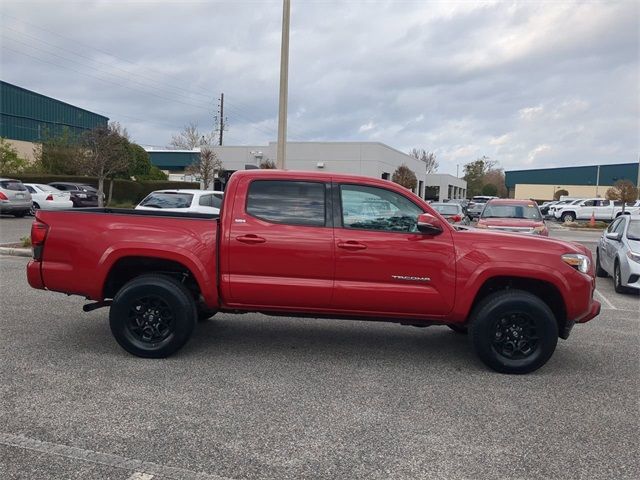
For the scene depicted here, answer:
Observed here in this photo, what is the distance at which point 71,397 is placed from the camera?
168 inches

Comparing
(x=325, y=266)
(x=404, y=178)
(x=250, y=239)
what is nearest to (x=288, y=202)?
(x=250, y=239)

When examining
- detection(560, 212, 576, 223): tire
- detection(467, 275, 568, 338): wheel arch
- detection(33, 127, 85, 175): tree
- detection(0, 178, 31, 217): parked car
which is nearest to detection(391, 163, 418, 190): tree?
detection(560, 212, 576, 223): tire

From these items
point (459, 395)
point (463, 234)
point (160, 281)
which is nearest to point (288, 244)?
point (160, 281)

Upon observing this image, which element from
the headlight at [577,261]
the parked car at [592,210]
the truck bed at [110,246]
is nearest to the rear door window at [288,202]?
the truck bed at [110,246]

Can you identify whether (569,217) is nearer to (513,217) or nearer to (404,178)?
(404,178)

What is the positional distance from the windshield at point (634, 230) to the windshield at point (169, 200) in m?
9.61

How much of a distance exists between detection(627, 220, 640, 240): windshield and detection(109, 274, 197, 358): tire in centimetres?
879

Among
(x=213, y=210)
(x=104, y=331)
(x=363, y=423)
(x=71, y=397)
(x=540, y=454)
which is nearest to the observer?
(x=540, y=454)

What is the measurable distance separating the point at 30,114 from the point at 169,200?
48.2 meters

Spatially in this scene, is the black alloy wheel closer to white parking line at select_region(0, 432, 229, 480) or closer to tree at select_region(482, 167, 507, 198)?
→ white parking line at select_region(0, 432, 229, 480)

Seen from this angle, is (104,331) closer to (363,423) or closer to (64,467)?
(64,467)

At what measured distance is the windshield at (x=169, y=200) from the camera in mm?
13031

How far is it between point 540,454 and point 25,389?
3997mm

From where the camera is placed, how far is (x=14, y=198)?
69.0 feet
